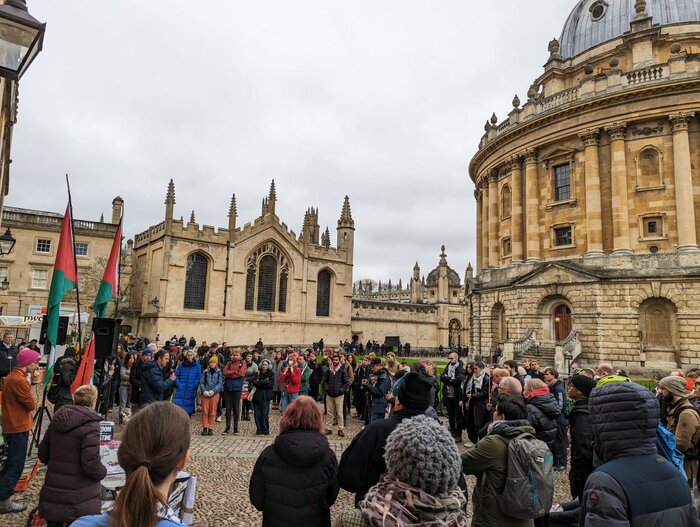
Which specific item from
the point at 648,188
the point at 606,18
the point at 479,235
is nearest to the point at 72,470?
the point at 648,188

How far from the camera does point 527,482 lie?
3.06m

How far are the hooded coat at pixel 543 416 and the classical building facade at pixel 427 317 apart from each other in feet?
111

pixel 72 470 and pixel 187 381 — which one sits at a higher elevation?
pixel 72 470

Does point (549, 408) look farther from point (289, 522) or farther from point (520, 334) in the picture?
point (520, 334)

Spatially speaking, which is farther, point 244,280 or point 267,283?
point 267,283

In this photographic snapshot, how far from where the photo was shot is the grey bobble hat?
84.9 inches

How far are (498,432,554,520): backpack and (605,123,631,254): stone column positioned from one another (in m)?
21.8

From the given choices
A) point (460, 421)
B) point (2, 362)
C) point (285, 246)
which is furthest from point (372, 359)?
point (285, 246)

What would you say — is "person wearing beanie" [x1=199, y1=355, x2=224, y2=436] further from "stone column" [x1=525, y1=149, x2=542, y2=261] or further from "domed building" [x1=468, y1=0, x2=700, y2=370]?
"stone column" [x1=525, y1=149, x2=542, y2=261]

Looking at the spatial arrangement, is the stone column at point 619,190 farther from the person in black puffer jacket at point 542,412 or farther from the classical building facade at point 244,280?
the classical building facade at point 244,280

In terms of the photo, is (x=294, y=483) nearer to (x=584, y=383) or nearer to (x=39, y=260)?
(x=584, y=383)

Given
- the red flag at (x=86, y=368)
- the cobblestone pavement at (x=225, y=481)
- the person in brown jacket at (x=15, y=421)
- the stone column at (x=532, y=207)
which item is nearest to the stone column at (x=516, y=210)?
the stone column at (x=532, y=207)

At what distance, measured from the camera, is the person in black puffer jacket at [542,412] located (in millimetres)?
5129

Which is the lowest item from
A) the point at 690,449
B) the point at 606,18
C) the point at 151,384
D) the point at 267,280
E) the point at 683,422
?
the point at 151,384
